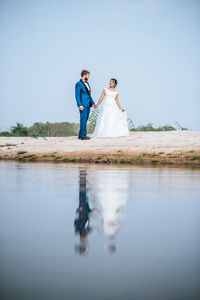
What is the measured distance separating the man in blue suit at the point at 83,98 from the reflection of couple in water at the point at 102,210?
10.8 m

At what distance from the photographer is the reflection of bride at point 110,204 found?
9.98ft

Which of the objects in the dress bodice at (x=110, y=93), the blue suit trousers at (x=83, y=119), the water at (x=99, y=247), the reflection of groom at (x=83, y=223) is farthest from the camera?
the dress bodice at (x=110, y=93)

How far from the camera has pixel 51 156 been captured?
1405cm

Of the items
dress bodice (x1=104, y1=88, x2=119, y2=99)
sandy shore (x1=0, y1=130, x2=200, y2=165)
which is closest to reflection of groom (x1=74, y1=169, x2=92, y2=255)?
sandy shore (x1=0, y1=130, x2=200, y2=165)

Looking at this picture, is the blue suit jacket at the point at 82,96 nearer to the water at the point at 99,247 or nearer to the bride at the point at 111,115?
the bride at the point at 111,115

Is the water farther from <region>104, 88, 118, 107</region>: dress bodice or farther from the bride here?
<region>104, 88, 118, 107</region>: dress bodice

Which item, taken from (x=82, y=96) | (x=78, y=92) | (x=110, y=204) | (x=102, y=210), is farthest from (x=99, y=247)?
(x=82, y=96)

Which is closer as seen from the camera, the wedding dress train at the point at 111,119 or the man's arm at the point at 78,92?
the man's arm at the point at 78,92

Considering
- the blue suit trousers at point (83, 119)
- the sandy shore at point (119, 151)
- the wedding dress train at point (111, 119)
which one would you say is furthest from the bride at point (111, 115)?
the sandy shore at point (119, 151)

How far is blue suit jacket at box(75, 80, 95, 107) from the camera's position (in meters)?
16.9

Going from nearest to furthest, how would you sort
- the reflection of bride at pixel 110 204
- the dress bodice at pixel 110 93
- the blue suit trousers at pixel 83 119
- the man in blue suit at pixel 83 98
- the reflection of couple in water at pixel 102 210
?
the reflection of couple in water at pixel 102 210 → the reflection of bride at pixel 110 204 → the man in blue suit at pixel 83 98 → the blue suit trousers at pixel 83 119 → the dress bodice at pixel 110 93

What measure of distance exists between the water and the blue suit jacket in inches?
478

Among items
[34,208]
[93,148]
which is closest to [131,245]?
[34,208]

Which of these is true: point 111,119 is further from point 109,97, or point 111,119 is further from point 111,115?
point 109,97
